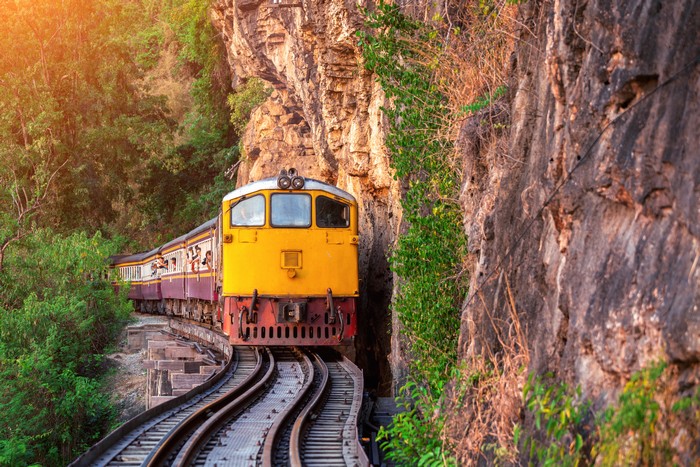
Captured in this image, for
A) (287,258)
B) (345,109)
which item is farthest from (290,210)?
(345,109)

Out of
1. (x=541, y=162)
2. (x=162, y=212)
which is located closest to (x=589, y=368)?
(x=541, y=162)

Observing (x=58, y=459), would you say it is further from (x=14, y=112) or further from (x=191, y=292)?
(x=14, y=112)

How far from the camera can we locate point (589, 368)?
500cm

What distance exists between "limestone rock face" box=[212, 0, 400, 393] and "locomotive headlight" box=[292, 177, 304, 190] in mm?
1725

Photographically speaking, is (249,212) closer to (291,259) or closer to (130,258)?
(291,259)

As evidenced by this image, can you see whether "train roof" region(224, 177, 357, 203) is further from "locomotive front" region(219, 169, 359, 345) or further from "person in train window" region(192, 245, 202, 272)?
"person in train window" region(192, 245, 202, 272)

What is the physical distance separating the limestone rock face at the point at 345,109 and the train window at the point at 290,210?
1.63m

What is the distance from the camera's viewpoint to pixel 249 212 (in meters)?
15.6

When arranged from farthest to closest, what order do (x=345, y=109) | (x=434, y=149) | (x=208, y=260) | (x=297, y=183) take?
(x=345, y=109) → (x=208, y=260) → (x=297, y=183) → (x=434, y=149)

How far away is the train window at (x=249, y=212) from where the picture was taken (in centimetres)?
1560

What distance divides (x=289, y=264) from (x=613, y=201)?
426 inches

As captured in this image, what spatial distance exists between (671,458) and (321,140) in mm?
18867

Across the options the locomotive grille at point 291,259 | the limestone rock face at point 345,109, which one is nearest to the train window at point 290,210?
the locomotive grille at point 291,259

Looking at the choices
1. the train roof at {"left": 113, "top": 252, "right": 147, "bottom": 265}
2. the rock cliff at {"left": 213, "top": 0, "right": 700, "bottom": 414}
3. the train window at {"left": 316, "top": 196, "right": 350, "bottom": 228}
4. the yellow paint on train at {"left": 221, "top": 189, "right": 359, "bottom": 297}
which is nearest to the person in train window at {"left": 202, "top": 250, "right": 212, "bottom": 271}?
the yellow paint on train at {"left": 221, "top": 189, "right": 359, "bottom": 297}
